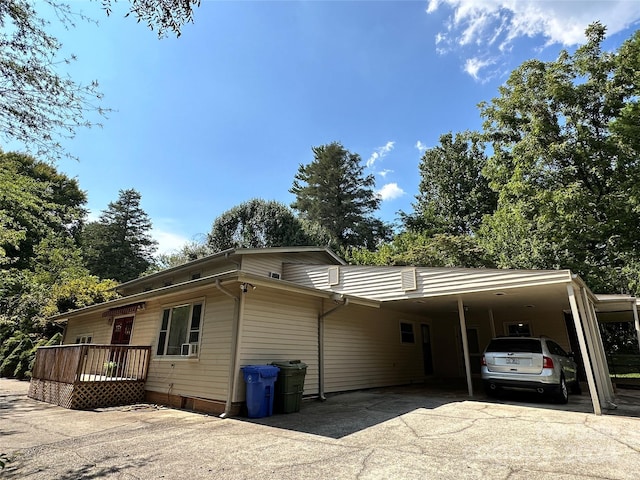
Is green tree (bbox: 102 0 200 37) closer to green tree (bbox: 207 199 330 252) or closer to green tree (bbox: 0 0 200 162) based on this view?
green tree (bbox: 0 0 200 162)

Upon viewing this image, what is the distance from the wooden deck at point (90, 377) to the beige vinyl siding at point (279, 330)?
3.85 m

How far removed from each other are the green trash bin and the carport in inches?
164

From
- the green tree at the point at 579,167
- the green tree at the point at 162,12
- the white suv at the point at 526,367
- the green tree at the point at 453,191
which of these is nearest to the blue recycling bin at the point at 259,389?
the white suv at the point at 526,367

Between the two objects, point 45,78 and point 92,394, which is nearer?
point 45,78

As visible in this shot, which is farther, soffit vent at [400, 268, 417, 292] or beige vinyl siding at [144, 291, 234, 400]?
soffit vent at [400, 268, 417, 292]

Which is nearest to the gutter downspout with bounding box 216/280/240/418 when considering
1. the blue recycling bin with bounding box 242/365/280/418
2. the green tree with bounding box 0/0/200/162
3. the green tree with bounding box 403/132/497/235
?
the blue recycling bin with bounding box 242/365/280/418

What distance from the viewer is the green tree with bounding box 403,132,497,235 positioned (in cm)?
2814

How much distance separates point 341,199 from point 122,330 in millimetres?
22763

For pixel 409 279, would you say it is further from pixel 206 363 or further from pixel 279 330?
pixel 206 363

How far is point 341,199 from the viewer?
103ft

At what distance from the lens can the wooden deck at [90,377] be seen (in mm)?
8141

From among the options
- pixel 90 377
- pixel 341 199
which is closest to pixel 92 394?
pixel 90 377

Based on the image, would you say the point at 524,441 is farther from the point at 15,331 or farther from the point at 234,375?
the point at 15,331

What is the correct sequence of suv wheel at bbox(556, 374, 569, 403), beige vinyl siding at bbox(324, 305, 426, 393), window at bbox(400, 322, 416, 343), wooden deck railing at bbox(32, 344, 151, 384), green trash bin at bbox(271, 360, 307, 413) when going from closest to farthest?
green trash bin at bbox(271, 360, 307, 413) → suv wheel at bbox(556, 374, 569, 403) → wooden deck railing at bbox(32, 344, 151, 384) → beige vinyl siding at bbox(324, 305, 426, 393) → window at bbox(400, 322, 416, 343)
